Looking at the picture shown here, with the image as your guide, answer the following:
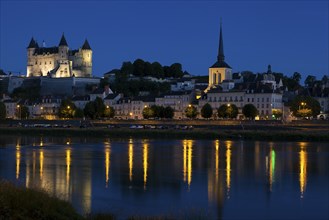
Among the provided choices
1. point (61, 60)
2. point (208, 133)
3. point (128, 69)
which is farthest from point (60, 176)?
point (61, 60)

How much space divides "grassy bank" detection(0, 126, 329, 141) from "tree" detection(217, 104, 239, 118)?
36.0 ft

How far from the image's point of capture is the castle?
11625 cm

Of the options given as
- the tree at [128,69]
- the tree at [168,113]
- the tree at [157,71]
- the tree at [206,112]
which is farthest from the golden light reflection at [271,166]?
the tree at [128,69]

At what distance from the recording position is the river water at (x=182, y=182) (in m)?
15.8

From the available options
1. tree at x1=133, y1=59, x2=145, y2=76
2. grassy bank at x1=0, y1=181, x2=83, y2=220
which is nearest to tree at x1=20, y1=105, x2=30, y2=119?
tree at x1=133, y1=59, x2=145, y2=76

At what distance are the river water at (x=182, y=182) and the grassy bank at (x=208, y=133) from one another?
15017 mm

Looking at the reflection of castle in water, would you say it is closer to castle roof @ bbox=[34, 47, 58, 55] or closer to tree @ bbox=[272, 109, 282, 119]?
tree @ bbox=[272, 109, 282, 119]

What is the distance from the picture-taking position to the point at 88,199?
16.8 meters

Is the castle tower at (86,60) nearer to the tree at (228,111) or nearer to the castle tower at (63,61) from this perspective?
the castle tower at (63,61)

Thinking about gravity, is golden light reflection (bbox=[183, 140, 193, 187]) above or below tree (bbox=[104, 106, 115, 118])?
below

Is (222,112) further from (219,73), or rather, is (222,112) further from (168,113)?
(219,73)

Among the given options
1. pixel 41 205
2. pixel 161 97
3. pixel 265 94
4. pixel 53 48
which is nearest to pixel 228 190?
pixel 41 205

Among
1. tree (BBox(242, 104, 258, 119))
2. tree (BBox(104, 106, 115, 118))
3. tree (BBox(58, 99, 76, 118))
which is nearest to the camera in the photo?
tree (BBox(242, 104, 258, 119))

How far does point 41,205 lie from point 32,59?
11337 centimetres
